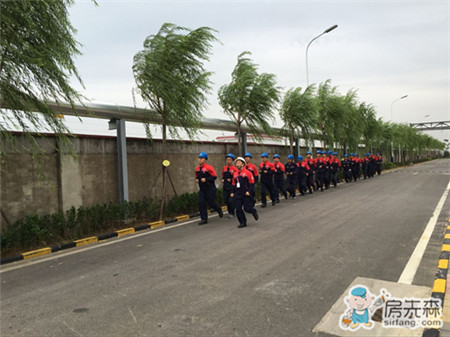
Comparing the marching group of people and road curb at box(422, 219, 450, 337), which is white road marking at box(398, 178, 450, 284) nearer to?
road curb at box(422, 219, 450, 337)

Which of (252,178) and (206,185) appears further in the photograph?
(206,185)

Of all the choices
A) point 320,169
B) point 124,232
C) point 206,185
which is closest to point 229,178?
point 206,185

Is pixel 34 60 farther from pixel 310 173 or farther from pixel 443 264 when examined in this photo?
pixel 310 173

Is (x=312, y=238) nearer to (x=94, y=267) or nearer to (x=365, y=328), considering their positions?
(x=365, y=328)

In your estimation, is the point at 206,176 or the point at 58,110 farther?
the point at 206,176

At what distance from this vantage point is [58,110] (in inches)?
320

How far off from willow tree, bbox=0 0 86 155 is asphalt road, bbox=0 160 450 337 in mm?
2765

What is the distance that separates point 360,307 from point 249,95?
39.3ft

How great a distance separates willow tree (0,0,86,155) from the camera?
5680mm

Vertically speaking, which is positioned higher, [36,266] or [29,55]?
[29,55]

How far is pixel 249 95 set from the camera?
15.0 meters

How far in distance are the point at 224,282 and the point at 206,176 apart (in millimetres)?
5269

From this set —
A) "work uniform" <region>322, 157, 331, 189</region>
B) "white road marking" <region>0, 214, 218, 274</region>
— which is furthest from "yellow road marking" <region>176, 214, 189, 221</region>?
"work uniform" <region>322, 157, 331, 189</region>

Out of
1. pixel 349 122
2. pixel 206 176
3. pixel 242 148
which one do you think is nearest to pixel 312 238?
pixel 206 176
